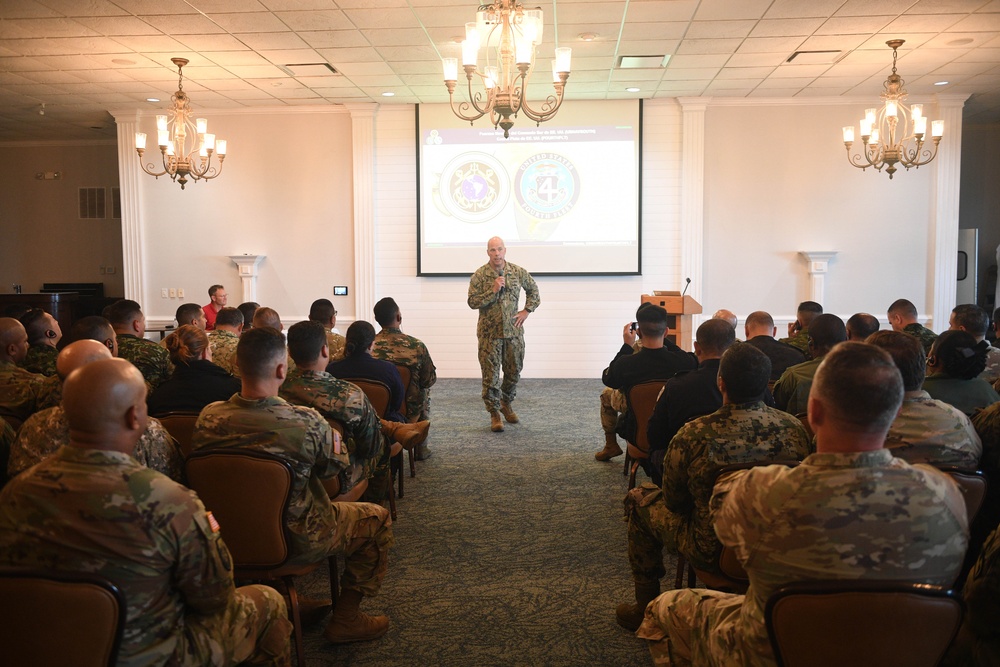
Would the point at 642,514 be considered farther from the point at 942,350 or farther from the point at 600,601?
the point at 942,350

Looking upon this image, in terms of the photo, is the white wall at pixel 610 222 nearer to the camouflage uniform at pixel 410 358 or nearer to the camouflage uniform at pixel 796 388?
the camouflage uniform at pixel 410 358

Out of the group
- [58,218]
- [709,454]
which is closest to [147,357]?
[709,454]

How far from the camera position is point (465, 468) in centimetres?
525

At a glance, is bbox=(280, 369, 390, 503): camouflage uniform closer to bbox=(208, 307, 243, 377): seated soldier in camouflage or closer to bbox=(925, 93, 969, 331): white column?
bbox=(208, 307, 243, 377): seated soldier in camouflage

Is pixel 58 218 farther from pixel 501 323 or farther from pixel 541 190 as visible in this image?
pixel 501 323

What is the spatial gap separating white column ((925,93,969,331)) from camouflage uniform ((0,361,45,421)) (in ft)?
29.2

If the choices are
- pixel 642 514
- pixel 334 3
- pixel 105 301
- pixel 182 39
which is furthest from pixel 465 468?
pixel 105 301

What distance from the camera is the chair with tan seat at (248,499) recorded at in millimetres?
2346

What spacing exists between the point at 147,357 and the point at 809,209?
7464mm

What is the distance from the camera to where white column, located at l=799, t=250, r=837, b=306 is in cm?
884

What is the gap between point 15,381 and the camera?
3.52m

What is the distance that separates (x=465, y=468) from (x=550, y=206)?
4607mm

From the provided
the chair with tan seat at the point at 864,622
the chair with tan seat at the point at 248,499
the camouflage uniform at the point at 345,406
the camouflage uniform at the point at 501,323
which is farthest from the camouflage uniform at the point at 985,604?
the camouflage uniform at the point at 501,323

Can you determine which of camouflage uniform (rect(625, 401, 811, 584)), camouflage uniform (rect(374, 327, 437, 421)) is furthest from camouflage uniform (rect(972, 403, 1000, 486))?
camouflage uniform (rect(374, 327, 437, 421))
